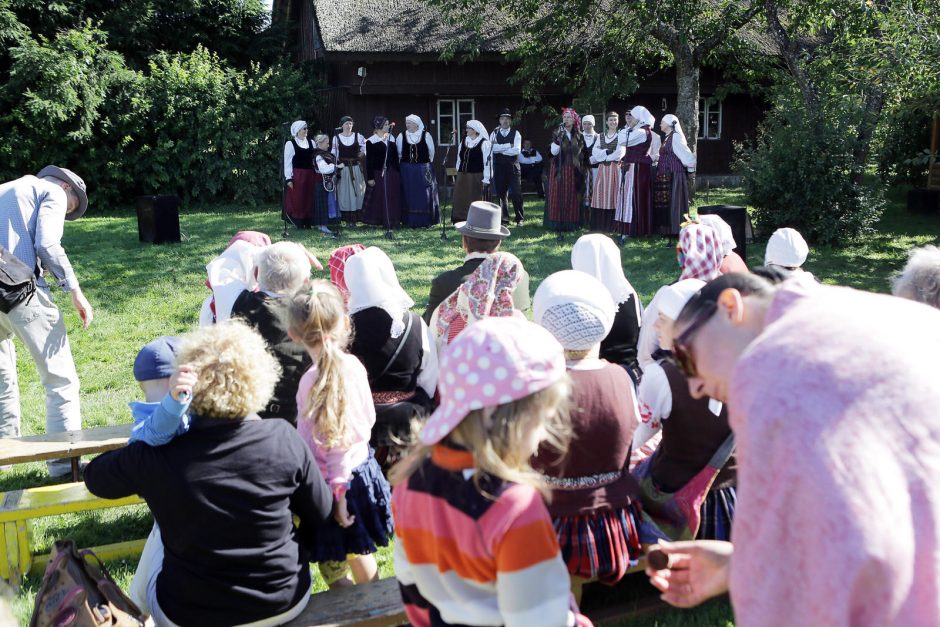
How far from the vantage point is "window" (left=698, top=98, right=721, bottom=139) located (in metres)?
21.8

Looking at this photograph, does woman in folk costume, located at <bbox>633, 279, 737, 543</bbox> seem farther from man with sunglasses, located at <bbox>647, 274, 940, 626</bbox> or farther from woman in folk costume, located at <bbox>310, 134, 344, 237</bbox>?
woman in folk costume, located at <bbox>310, 134, 344, 237</bbox>

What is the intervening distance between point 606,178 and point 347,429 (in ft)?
31.3

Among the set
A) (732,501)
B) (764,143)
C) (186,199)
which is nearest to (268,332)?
(732,501)

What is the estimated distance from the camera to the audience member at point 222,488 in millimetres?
2406

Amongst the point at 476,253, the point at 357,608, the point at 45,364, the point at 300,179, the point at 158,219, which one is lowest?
the point at 357,608

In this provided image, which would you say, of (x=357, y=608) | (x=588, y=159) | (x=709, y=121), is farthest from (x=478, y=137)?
(x=709, y=121)

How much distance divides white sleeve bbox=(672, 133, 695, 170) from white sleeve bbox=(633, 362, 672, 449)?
8.91 metres

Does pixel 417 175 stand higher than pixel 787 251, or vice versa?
pixel 417 175

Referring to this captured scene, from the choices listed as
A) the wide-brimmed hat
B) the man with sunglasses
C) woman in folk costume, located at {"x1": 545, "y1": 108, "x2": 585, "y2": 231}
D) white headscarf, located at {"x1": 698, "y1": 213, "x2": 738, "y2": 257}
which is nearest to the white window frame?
woman in folk costume, located at {"x1": 545, "y1": 108, "x2": 585, "y2": 231}

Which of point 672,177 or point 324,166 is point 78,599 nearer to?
point 672,177

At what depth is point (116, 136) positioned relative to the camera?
1695 cm

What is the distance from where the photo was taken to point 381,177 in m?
13.1

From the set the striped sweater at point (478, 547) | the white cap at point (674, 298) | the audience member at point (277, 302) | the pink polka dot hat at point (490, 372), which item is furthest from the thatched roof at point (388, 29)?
the striped sweater at point (478, 547)

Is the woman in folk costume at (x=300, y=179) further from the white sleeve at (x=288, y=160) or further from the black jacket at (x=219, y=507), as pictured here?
the black jacket at (x=219, y=507)
